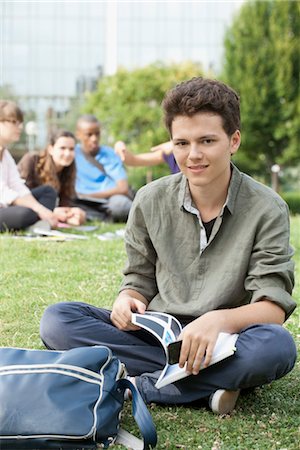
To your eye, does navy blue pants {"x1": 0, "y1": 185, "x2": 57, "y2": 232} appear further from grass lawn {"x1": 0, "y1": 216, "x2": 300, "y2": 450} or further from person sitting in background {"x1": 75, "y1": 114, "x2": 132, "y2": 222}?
person sitting in background {"x1": 75, "y1": 114, "x2": 132, "y2": 222}

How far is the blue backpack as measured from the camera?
2.42m

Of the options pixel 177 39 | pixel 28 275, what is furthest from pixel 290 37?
pixel 177 39

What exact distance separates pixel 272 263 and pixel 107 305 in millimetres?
1703

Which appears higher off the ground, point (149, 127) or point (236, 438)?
point (236, 438)

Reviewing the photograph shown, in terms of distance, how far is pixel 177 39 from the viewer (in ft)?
152

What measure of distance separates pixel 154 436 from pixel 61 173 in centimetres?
590

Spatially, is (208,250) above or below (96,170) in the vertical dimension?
above

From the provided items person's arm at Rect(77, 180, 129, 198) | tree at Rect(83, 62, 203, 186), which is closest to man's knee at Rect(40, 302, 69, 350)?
person's arm at Rect(77, 180, 129, 198)

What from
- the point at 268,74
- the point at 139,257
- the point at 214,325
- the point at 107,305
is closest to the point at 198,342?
the point at 214,325

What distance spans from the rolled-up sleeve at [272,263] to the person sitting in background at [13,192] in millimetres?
4489

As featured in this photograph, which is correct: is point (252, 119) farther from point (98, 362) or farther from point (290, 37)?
point (98, 362)

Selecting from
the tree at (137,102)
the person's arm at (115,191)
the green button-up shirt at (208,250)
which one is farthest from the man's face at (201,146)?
the tree at (137,102)

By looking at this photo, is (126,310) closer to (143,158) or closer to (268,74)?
(143,158)

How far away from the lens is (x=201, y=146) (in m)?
2.91
